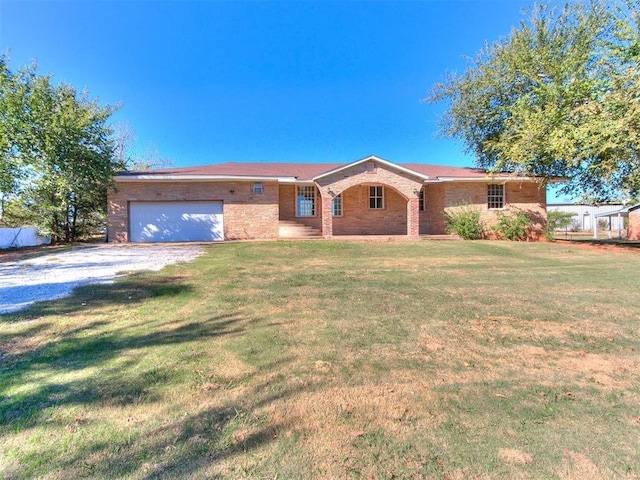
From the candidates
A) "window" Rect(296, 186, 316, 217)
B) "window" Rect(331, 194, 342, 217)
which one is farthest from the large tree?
"window" Rect(296, 186, 316, 217)

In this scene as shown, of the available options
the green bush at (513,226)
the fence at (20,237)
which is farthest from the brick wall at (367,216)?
the fence at (20,237)

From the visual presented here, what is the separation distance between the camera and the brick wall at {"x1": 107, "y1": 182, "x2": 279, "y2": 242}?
52.1ft

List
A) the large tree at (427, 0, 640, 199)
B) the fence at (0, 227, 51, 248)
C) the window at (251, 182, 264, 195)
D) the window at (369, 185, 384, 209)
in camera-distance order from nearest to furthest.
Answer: the large tree at (427, 0, 640, 199)
the fence at (0, 227, 51, 248)
the window at (251, 182, 264, 195)
the window at (369, 185, 384, 209)

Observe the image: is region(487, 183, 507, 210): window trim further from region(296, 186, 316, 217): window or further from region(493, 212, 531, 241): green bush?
region(296, 186, 316, 217): window

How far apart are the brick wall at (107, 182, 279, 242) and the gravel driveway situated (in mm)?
4559

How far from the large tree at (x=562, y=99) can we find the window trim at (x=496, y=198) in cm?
130

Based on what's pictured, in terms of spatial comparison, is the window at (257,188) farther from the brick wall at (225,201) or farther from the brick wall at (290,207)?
the brick wall at (290,207)

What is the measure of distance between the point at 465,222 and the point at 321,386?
16191 millimetres

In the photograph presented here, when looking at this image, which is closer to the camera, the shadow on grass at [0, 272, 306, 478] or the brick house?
the shadow on grass at [0, 272, 306, 478]

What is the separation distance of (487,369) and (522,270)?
245 inches

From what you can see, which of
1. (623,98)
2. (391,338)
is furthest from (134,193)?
(623,98)

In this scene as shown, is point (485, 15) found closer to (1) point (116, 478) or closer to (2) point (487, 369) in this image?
(2) point (487, 369)

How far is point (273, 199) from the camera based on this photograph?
16781mm

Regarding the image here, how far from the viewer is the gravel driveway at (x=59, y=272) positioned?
18.9 ft
